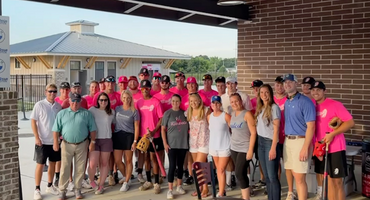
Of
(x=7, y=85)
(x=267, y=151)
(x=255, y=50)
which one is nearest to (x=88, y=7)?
(x=7, y=85)

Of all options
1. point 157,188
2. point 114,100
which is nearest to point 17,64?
point 114,100

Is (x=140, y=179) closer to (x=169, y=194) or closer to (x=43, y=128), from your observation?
(x=169, y=194)

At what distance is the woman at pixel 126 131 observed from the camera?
20.9 ft

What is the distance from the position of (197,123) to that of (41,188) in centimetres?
296

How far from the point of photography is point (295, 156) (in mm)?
4984

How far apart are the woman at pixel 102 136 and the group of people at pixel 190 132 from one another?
0.6 inches

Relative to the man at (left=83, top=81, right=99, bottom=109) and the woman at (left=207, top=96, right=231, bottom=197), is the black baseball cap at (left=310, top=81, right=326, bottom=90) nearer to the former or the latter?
the woman at (left=207, top=96, right=231, bottom=197)

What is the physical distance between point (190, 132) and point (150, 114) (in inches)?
30.7

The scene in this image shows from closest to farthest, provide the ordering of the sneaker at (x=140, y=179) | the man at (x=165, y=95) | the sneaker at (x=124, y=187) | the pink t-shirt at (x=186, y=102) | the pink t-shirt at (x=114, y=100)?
1. the sneaker at (x=124, y=187)
2. the pink t-shirt at (x=186, y=102)
3. the man at (x=165, y=95)
4. the pink t-shirt at (x=114, y=100)
5. the sneaker at (x=140, y=179)

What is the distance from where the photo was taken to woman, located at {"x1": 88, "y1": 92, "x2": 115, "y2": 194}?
6.23m

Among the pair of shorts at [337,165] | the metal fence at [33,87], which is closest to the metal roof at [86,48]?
the metal fence at [33,87]

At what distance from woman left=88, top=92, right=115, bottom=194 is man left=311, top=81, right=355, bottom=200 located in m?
3.17

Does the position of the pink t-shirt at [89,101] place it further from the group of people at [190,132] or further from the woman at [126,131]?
the woman at [126,131]

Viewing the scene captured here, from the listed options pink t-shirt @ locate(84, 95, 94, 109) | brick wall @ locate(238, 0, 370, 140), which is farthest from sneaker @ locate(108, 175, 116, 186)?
brick wall @ locate(238, 0, 370, 140)
